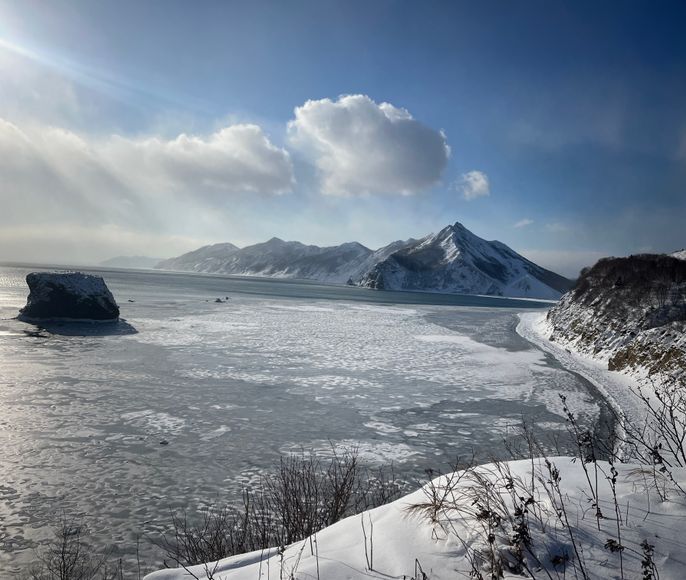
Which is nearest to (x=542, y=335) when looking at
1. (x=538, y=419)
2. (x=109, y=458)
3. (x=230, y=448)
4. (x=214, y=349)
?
(x=538, y=419)

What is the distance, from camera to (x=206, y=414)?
9.87 meters

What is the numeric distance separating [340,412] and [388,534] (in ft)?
23.2

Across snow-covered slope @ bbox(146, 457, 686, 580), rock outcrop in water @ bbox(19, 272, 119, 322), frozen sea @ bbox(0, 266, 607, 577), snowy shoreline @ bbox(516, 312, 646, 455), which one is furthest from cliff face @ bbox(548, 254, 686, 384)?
rock outcrop in water @ bbox(19, 272, 119, 322)

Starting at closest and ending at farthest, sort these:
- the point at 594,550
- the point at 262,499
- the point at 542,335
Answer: the point at 594,550 → the point at 262,499 → the point at 542,335

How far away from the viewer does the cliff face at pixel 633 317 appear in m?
14.4

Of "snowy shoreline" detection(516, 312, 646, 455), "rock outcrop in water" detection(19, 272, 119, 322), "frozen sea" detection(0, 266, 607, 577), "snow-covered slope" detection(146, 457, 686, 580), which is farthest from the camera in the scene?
"rock outcrop in water" detection(19, 272, 119, 322)

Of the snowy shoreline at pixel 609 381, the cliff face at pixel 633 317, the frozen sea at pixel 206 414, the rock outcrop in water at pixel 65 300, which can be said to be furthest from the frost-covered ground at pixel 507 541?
the rock outcrop in water at pixel 65 300

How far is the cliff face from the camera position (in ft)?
47.3

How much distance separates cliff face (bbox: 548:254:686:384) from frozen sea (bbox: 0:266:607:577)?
2.67 meters

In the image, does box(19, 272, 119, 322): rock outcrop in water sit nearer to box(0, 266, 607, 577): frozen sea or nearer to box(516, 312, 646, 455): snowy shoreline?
box(0, 266, 607, 577): frozen sea

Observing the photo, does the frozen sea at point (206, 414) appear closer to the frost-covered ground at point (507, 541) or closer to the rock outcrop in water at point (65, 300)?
the frost-covered ground at point (507, 541)

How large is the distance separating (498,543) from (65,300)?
107 ft

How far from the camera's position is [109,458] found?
285 inches

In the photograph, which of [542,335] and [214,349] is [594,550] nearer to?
[214,349]
